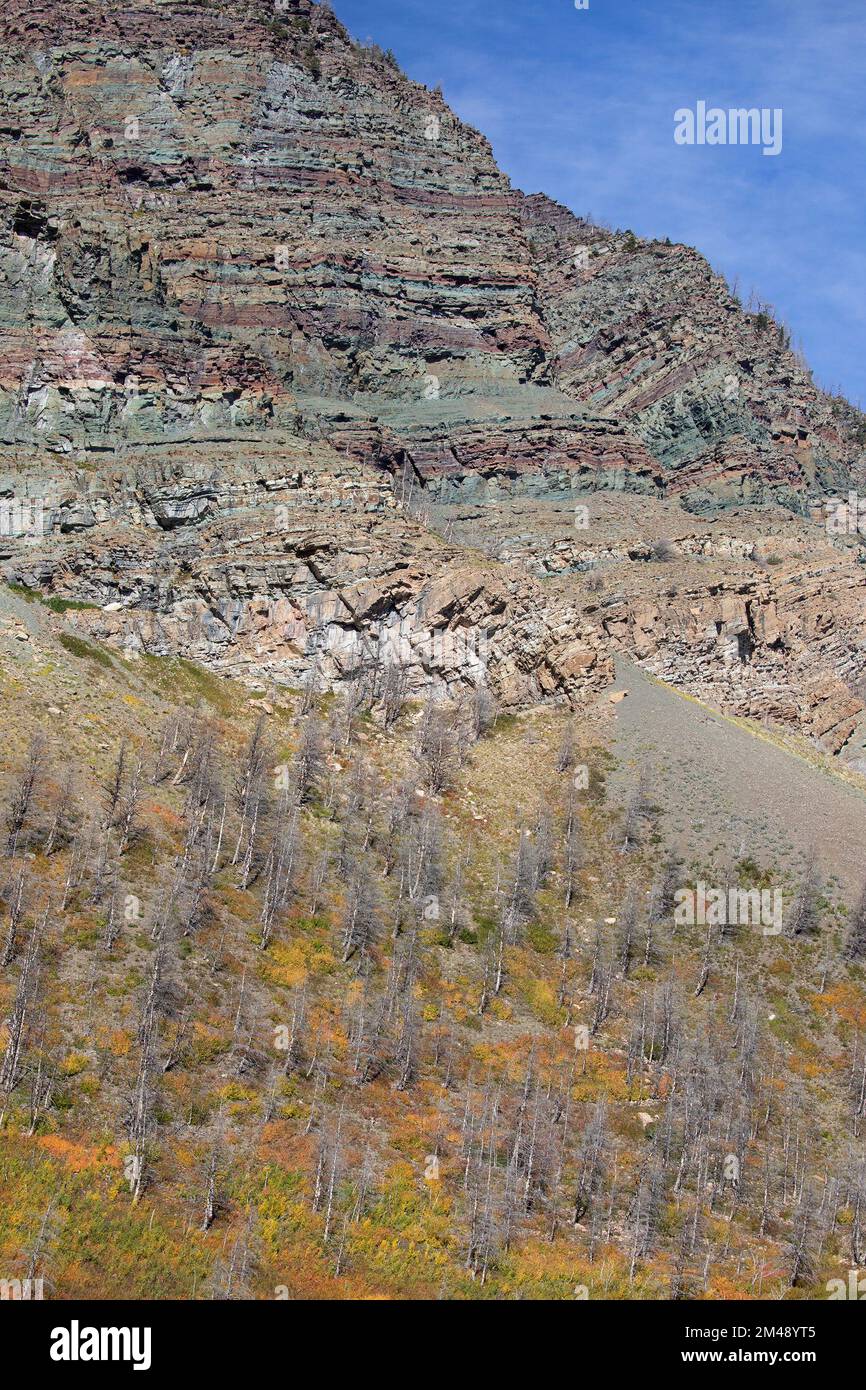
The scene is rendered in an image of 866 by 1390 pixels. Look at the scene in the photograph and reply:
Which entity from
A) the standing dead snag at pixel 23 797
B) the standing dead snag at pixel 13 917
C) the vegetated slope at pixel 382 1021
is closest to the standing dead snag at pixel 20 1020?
the vegetated slope at pixel 382 1021

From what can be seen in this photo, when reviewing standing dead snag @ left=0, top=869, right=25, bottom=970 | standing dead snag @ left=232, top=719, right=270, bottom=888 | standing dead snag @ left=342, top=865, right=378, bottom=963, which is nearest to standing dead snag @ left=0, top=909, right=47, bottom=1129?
standing dead snag @ left=0, top=869, right=25, bottom=970

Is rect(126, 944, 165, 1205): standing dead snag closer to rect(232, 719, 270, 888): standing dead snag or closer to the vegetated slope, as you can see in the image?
the vegetated slope

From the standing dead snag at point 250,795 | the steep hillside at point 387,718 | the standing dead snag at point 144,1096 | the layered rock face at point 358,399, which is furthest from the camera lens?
the layered rock face at point 358,399

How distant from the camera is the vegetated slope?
38.7 metres

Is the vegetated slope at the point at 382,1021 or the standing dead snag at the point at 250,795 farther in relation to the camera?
the standing dead snag at the point at 250,795

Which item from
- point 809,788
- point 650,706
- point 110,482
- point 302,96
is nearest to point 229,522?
point 110,482

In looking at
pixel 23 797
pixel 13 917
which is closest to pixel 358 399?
pixel 23 797

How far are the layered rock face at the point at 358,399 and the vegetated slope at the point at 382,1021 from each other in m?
11.0

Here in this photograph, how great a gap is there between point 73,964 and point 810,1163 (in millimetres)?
29809

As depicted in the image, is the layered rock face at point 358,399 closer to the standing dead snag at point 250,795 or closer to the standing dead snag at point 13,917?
the standing dead snag at point 250,795

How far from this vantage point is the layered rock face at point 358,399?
3255 inches

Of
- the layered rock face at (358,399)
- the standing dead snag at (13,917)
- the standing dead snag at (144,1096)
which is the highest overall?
the layered rock face at (358,399)

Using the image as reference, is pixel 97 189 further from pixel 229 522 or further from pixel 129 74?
pixel 229 522

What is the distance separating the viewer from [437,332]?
4852 inches
